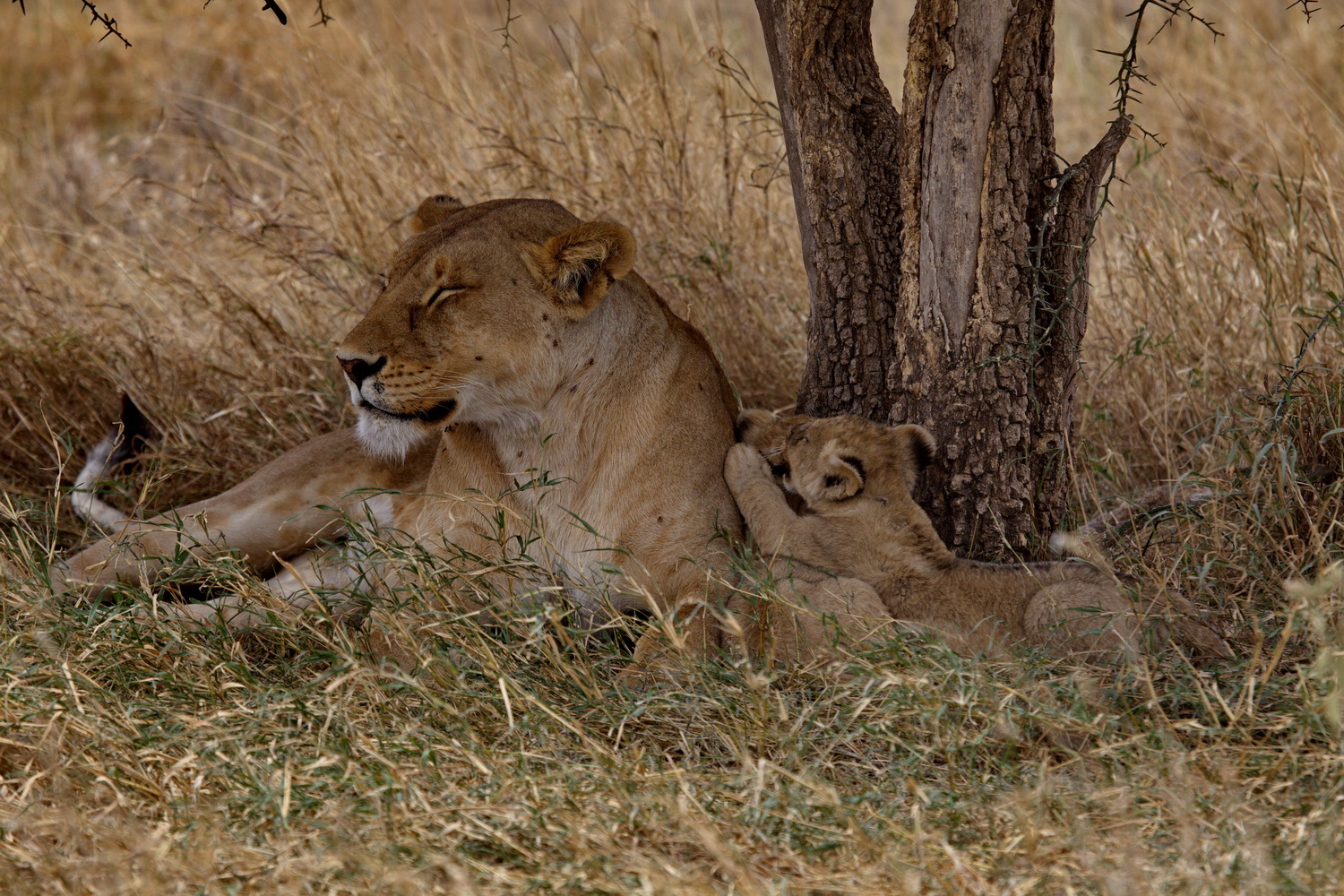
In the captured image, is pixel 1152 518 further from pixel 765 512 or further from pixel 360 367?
pixel 360 367

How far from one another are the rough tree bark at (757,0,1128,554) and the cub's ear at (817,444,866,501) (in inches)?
12.8

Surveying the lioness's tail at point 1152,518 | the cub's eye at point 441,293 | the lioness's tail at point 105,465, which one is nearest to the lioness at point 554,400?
the cub's eye at point 441,293

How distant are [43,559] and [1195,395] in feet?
10.9

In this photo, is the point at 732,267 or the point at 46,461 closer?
the point at 46,461

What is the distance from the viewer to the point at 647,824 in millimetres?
2135

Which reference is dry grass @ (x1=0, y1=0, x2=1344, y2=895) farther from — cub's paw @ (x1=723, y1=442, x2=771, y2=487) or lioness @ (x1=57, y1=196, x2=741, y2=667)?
cub's paw @ (x1=723, y1=442, x2=771, y2=487)

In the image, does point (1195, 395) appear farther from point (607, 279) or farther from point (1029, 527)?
point (607, 279)

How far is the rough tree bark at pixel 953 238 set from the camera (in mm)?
3137

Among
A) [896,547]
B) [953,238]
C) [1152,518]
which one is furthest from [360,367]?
[1152,518]

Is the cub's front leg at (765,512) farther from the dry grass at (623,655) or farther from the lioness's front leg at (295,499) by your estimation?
the lioness's front leg at (295,499)

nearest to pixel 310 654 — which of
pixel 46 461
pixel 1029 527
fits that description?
pixel 1029 527

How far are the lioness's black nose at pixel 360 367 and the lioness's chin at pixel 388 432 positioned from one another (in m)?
0.10

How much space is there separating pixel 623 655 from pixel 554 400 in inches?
25.6

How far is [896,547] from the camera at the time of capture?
3.07 meters
